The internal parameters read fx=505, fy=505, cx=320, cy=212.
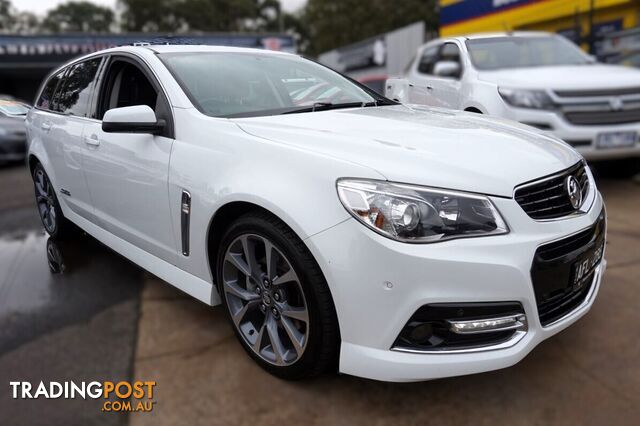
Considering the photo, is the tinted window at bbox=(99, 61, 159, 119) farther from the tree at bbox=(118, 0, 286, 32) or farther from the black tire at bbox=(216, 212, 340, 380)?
the tree at bbox=(118, 0, 286, 32)

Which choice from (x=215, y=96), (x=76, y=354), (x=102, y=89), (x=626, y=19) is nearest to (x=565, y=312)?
(x=215, y=96)

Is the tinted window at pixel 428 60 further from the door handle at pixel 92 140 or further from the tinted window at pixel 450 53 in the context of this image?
the door handle at pixel 92 140

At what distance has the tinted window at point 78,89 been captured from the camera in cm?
335

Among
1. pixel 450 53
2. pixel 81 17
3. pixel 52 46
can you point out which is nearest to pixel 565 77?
pixel 450 53

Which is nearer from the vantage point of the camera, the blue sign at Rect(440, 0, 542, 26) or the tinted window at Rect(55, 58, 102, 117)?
the tinted window at Rect(55, 58, 102, 117)

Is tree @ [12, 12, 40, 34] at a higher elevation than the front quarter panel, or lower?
higher

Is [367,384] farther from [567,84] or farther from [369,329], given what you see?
[567,84]

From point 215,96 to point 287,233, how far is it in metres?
1.05

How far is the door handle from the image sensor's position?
3024 millimetres

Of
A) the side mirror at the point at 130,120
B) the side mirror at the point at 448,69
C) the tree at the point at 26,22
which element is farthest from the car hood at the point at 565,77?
the tree at the point at 26,22

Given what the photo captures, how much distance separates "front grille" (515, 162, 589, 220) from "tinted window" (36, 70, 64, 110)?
358cm

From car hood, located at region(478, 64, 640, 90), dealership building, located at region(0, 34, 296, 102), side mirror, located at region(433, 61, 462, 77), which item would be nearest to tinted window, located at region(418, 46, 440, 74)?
side mirror, located at region(433, 61, 462, 77)

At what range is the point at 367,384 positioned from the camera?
86.0 inches

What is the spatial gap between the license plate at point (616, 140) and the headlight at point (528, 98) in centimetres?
55
